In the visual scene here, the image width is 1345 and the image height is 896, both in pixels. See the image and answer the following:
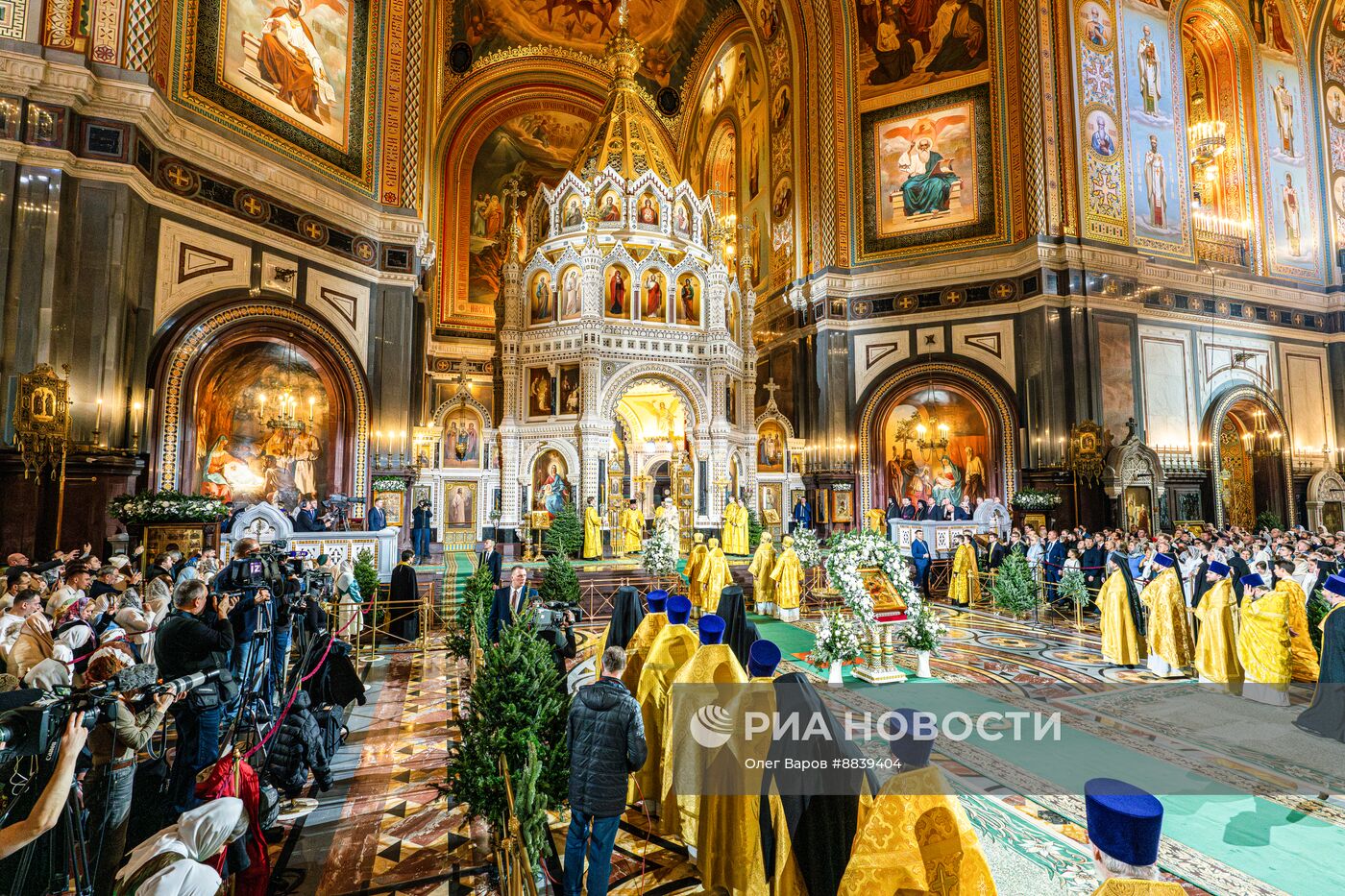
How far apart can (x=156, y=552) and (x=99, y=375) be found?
3.12 meters

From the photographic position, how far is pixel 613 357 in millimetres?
20375

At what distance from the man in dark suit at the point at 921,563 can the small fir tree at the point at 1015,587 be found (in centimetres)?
177

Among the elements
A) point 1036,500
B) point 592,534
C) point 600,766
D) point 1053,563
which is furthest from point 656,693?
point 1036,500

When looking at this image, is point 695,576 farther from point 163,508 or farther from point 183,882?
point 183,882

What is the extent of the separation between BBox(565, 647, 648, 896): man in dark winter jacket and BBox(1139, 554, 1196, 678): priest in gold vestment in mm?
7684

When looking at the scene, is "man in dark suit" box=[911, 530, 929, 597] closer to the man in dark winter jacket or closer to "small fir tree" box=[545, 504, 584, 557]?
"small fir tree" box=[545, 504, 584, 557]

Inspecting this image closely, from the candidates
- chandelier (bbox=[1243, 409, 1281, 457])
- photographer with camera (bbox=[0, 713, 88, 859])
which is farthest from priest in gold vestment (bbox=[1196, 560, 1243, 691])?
chandelier (bbox=[1243, 409, 1281, 457])

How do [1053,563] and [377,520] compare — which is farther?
[377,520]

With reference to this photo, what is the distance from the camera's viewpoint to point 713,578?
12.0 meters

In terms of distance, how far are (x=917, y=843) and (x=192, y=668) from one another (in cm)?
444

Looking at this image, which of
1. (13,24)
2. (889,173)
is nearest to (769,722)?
(13,24)

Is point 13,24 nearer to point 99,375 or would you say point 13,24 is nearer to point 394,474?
point 99,375

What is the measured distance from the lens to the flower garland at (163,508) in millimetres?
9164

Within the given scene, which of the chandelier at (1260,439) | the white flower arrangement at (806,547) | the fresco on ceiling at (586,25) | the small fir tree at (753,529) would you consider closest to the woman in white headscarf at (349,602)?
the white flower arrangement at (806,547)
